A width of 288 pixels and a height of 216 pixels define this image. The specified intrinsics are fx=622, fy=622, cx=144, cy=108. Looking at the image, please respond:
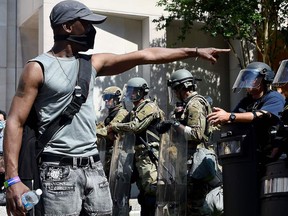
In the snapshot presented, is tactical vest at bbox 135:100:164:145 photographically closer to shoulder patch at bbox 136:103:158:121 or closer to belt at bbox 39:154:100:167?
shoulder patch at bbox 136:103:158:121

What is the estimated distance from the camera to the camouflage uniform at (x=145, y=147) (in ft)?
23.5

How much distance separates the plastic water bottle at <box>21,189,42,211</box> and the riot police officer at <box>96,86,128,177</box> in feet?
15.5

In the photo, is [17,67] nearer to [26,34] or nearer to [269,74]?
[26,34]

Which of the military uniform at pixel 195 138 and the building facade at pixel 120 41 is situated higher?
the building facade at pixel 120 41

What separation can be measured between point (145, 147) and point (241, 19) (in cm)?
410

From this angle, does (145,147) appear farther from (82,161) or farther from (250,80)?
(82,161)

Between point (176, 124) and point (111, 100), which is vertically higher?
point (111, 100)

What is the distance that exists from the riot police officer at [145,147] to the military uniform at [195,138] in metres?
0.65

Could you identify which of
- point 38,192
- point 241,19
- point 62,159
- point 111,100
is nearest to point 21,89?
point 62,159

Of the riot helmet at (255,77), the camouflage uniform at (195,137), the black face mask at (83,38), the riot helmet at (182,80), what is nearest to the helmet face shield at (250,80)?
the riot helmet at (255,77)

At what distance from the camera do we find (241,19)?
34.6 ft

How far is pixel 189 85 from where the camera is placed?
696 cm

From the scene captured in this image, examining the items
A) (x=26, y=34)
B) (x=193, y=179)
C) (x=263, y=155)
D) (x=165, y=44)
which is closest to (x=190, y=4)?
(x=165, y=44)

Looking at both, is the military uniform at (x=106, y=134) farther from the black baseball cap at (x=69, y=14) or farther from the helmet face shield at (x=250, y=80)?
the black baseball cap at (x=69, y=14)
